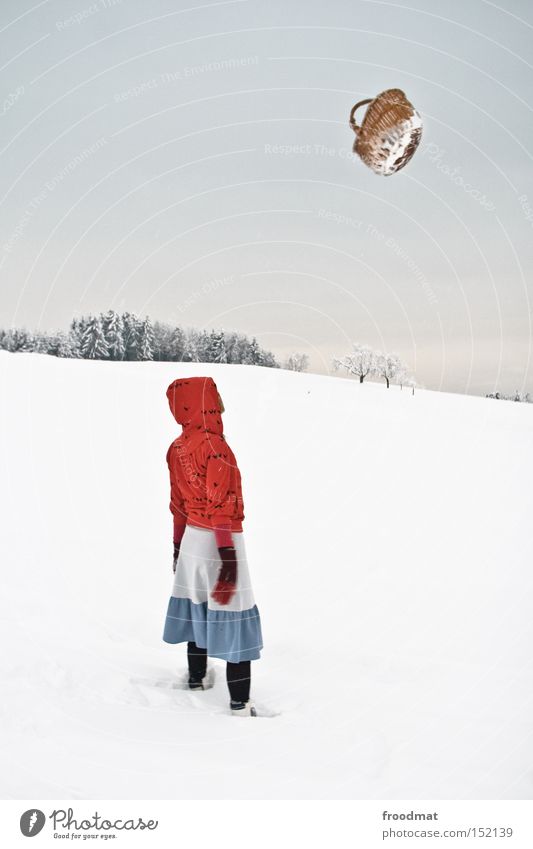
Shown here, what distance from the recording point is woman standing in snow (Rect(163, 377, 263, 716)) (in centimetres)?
359

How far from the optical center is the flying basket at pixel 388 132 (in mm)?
3098

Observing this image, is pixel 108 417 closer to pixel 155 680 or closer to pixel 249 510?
pixel 249 510

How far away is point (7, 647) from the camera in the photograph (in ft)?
13.6

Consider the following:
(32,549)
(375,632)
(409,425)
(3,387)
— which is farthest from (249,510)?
(409,425)

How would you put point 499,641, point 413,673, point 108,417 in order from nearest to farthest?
point 413,673 < point 499,641 < point 108,417

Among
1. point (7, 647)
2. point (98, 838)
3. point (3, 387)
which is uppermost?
point (3, 387)

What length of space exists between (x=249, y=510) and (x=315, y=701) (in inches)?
243

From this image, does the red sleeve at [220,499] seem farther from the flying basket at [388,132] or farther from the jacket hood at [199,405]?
the flying basket at [388,132]

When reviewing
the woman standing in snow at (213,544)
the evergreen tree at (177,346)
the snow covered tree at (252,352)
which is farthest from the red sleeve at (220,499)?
the snow covered tree at (252,352)

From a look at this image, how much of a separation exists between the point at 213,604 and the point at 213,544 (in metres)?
0.35

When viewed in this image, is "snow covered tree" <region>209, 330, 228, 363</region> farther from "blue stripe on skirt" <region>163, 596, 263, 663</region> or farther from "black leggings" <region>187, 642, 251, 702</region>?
"black leggings" <region>187, 642, 251, 702</region>

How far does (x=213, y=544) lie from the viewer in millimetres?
3711

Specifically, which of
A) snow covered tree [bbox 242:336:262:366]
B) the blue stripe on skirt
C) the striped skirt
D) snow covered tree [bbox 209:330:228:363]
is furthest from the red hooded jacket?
snow covered tree [bbox 242:336:262:366]

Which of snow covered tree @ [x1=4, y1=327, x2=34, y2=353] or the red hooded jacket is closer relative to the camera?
the red hooded jacket
